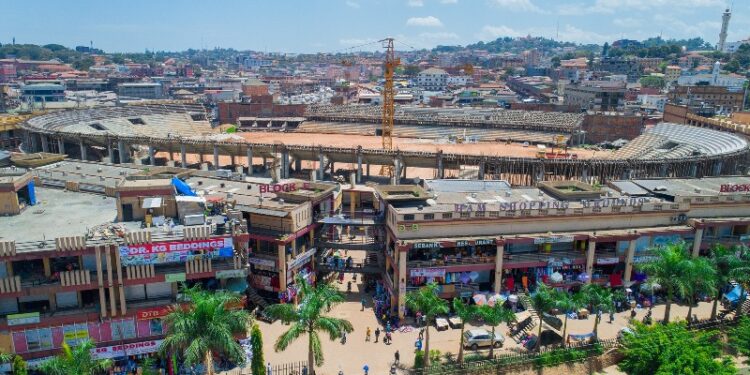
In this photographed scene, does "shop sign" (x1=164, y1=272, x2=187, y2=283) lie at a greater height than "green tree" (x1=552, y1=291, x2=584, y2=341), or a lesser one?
greater

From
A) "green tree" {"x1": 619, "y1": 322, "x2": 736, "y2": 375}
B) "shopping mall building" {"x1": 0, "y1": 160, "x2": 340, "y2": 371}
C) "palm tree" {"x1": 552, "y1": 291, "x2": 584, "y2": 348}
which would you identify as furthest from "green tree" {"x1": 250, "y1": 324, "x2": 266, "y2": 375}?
"green tree" {"x1": 619, "y1": 322, "x2": 736, "y2": 375}

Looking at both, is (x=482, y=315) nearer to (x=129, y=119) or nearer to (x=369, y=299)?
(x=369, y=299)

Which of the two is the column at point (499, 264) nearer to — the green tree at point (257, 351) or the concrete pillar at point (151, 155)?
the green tree at point (257, 351)

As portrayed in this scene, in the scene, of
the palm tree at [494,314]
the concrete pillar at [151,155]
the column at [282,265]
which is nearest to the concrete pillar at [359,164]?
the concrete pillar at [151,155]

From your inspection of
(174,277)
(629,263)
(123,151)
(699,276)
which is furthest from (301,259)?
(123,151)

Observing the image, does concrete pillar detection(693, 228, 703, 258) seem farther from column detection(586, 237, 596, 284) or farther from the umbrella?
the umbrella

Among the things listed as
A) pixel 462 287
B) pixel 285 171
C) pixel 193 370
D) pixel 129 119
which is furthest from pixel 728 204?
pixel 129 119
